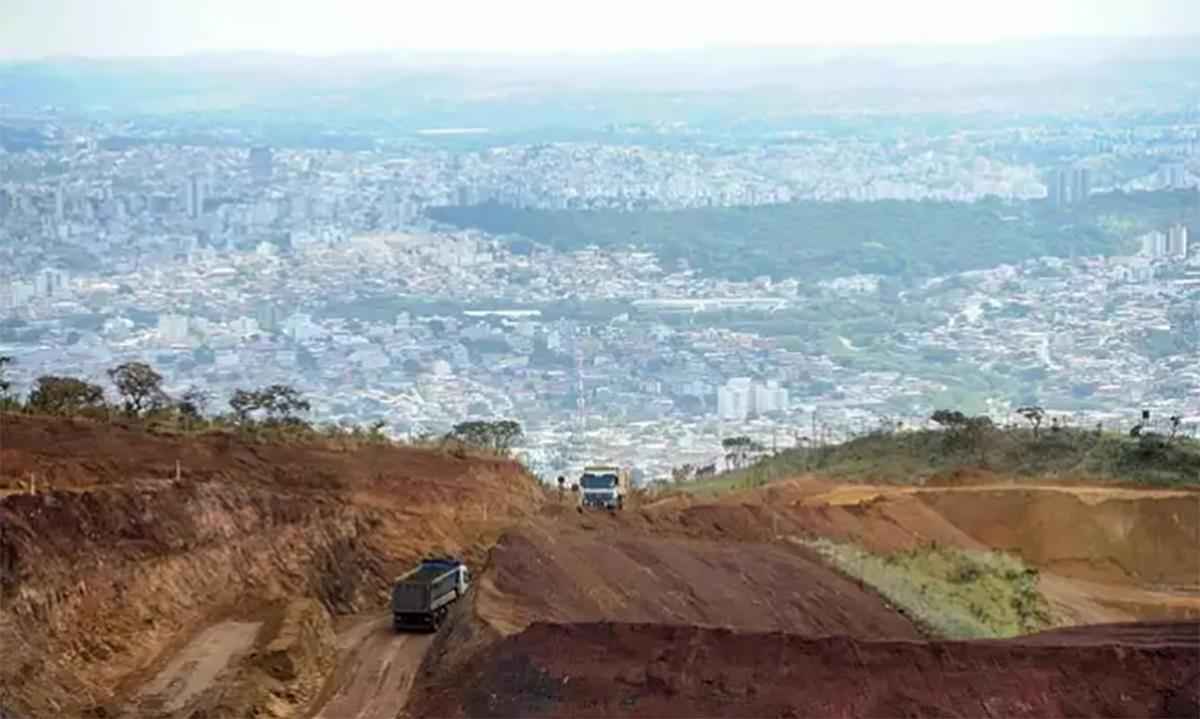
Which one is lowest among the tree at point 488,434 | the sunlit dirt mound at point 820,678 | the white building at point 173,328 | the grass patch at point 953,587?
the tree at point 488,434

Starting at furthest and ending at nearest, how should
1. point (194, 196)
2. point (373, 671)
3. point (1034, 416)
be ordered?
point (194, 196) < point (1034, 416) < point (373, 671)

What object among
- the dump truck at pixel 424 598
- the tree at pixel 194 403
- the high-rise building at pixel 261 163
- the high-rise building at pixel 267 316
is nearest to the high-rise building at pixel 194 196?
the high-rise building at pixel 261 163

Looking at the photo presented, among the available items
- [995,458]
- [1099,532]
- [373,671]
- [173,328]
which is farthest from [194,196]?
[373,671]

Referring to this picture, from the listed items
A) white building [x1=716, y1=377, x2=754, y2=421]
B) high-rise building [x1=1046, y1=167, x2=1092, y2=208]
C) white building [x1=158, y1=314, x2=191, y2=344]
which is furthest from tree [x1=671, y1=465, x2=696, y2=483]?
high-rise building [x1=1046, y1=167, x2=1092, y2=208]

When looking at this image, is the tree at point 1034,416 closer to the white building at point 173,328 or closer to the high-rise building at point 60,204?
the white building at point 173,328

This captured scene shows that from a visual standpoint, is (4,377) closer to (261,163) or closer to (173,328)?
(173,328)

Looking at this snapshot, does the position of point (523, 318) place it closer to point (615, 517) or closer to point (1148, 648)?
point (615, 517)
